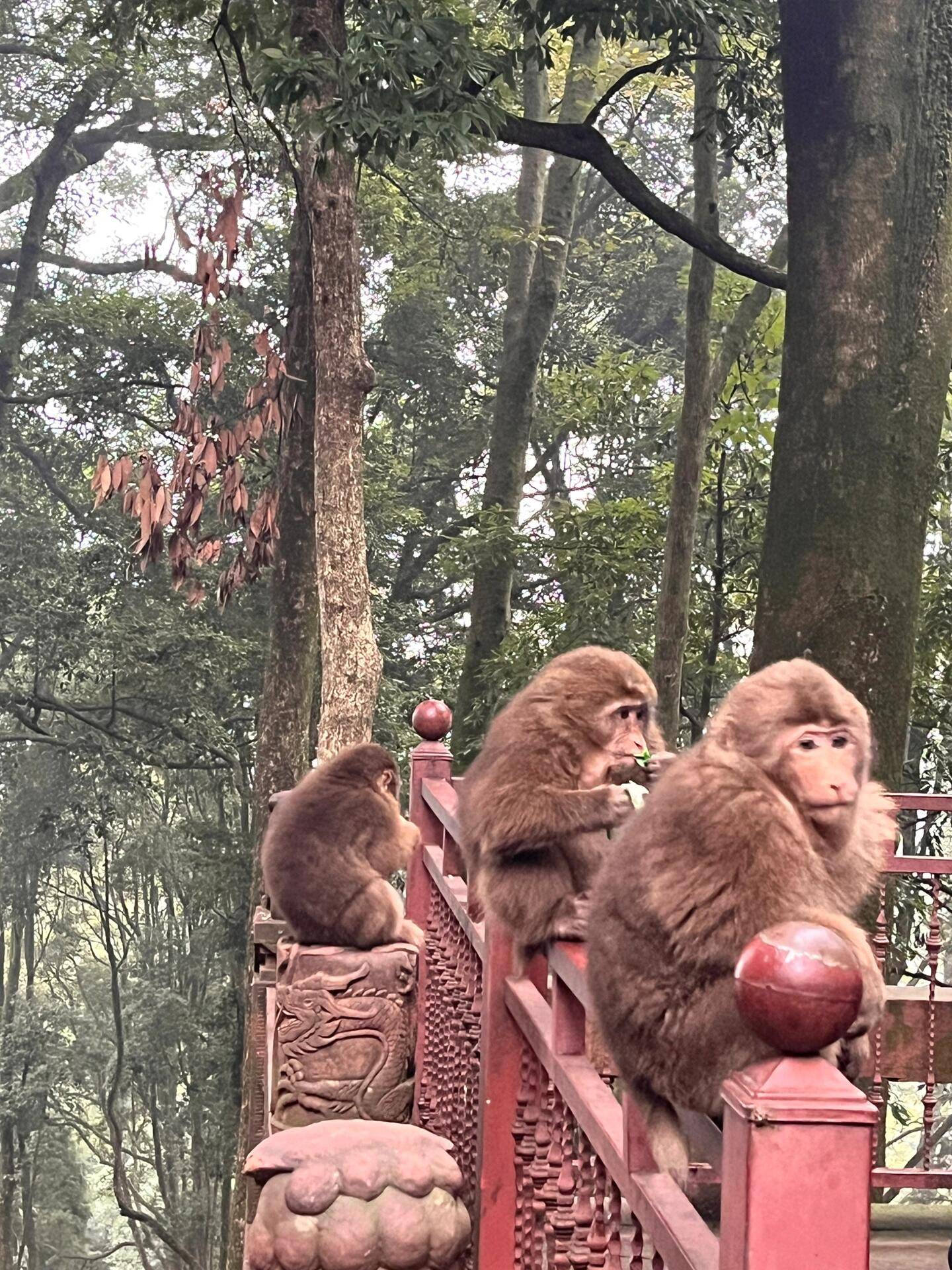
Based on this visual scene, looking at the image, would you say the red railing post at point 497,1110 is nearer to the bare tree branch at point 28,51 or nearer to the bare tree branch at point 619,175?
the bare tree branch at point 619,175

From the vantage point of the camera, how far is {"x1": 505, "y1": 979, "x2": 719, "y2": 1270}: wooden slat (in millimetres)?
1382

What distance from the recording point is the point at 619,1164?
5.36ft

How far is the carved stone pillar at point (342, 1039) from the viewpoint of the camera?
3.27 metres

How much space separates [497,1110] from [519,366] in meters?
8.57

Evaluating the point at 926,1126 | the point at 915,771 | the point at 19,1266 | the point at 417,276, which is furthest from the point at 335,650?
the point at 19,1266

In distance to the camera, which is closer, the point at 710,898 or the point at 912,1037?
the point at 710,898

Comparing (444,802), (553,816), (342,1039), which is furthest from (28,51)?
(553,816)

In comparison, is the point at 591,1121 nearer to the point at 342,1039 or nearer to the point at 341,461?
the point at 342,1039

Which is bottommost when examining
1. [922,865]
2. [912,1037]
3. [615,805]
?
[912,1037]

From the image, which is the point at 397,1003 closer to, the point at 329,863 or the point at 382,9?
the point at 329,863

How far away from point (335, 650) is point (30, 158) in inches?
441

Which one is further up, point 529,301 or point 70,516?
point 529,301

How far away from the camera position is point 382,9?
497 cm

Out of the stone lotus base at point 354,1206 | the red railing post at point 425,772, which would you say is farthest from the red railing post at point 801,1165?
the red railing post at point 425,772
